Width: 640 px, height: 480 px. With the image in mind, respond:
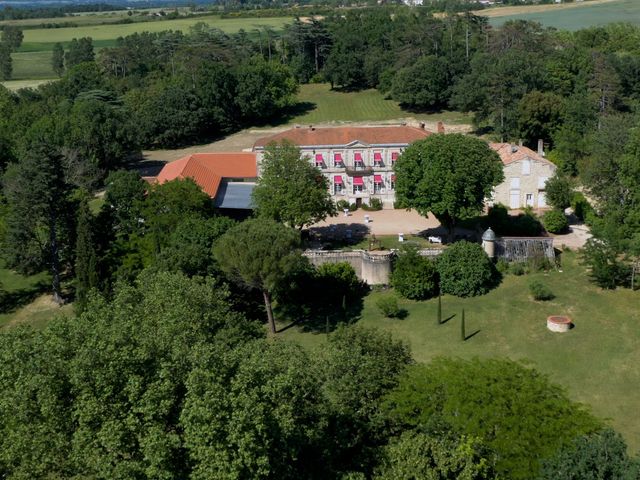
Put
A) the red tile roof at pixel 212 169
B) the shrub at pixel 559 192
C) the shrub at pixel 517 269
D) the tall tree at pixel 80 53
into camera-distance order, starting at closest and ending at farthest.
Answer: the shrub at pixel 517 269 < the shrub at pixel 559 192 < the red tile roof at pixel 212 169 < the tall tree at pixel 80 53

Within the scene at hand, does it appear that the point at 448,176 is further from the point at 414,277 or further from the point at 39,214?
the point at 39,214

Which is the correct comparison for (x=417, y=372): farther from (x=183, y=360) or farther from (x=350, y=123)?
(x=350, y=123)

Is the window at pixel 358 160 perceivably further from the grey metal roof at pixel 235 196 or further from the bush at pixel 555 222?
the bush at pixel 555 222

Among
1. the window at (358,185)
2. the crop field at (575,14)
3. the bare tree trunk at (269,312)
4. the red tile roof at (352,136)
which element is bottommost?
the bare tree trunk at (269,312)

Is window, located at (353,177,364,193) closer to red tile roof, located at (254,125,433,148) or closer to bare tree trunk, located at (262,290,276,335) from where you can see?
red tile roof, located at (254,125,433,148)

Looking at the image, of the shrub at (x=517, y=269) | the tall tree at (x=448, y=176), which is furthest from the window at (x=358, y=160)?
the shrub at (x=517, y=269)

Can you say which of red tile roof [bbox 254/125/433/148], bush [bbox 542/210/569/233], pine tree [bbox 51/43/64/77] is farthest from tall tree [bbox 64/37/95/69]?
bush [bbox 542/210/569/233]

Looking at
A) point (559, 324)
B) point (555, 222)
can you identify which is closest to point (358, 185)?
point (555, 222)
